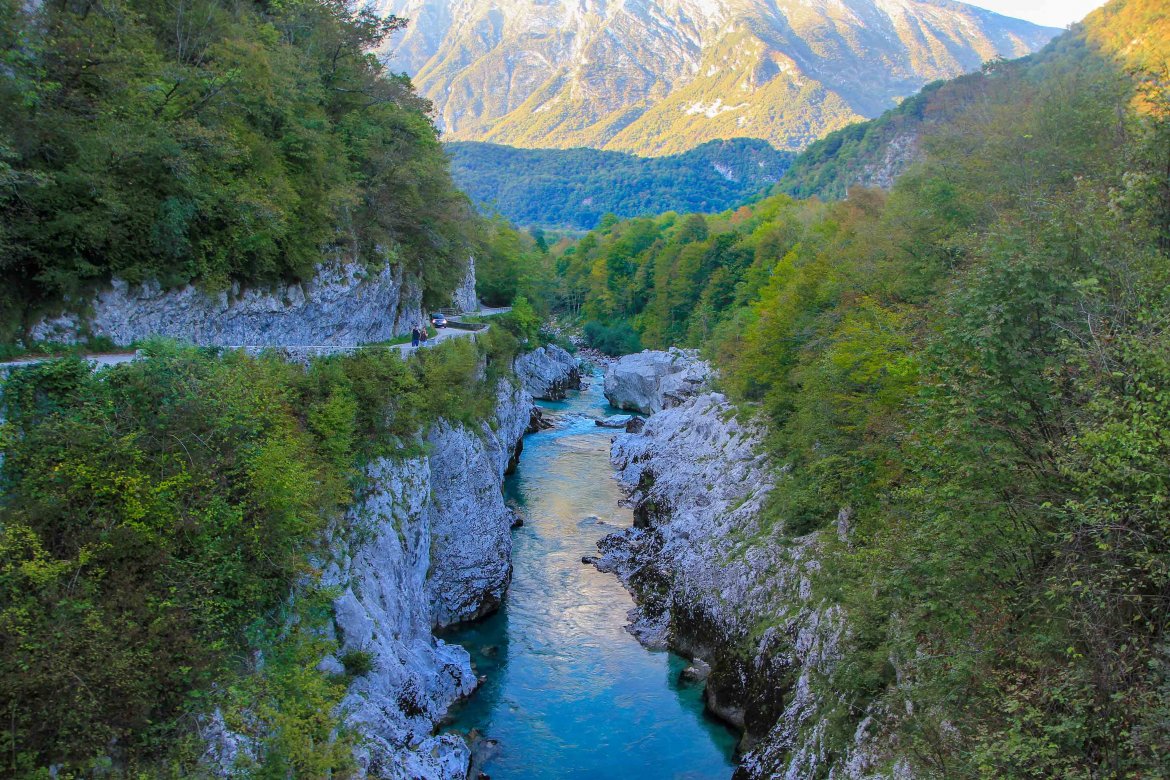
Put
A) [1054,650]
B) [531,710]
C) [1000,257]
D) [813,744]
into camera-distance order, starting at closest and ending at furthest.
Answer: [1054,650] < [1000,257] < [813,744] < [531,710]

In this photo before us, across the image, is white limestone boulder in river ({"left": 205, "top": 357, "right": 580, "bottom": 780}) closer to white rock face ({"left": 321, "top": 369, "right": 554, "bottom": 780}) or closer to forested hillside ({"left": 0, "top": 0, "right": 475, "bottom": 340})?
white rock face ({"left": 321, "top": 369, "right": 554, "bottom": 780})

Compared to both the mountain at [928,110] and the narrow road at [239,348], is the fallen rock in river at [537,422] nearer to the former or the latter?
the narrow road at [239,348]

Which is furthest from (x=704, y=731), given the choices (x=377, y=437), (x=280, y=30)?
(x=280, y=30)

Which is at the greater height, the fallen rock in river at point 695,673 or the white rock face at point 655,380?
the white rock face at point 655,380

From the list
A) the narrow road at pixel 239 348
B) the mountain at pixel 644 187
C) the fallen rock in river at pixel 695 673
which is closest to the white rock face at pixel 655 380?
the narrow road at pixel 239 348

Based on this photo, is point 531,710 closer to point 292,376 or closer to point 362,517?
point 362,517
